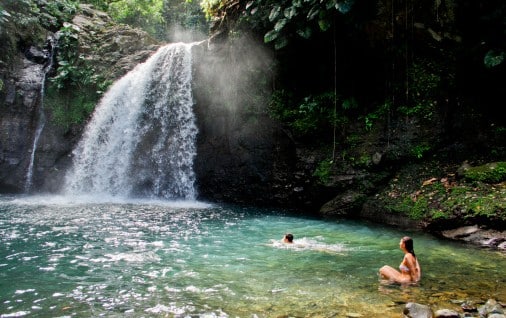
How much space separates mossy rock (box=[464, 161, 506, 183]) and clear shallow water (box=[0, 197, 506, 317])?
7.36 feet

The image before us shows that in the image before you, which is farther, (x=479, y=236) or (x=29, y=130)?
(x=29, y=130)

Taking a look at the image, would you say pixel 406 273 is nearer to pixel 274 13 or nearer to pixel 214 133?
pixel 274 13

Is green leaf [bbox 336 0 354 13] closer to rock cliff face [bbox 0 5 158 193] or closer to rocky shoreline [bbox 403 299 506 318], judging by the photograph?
rocky shoreline [bbox 403 299 506 318]

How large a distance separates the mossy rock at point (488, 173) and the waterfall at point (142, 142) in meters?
10.1

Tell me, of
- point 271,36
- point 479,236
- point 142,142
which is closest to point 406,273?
point 479,236

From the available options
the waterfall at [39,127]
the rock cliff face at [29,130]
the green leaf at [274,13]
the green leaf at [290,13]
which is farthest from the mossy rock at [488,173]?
the waterfall at [39,127]

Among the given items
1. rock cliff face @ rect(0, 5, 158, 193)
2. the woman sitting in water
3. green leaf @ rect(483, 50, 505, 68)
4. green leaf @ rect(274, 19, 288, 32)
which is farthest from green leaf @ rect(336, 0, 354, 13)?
rock cliff face @ rect(0, 5, 158, 193)

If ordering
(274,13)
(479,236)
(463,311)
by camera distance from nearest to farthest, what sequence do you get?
(463,311), (479,236), (274,13)

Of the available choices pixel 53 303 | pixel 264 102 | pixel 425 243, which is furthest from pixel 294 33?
pixel 53 303

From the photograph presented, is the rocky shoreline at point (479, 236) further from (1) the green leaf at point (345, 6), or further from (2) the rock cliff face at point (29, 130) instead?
(2) the rock cliff face at point (29, 130)

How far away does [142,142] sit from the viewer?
53.8ft

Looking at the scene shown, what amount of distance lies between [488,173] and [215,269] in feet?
24.9

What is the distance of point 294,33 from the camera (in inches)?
521

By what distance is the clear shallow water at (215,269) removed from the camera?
4.64 m
